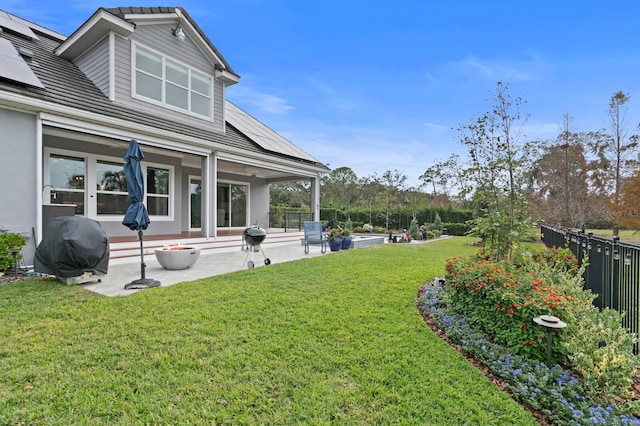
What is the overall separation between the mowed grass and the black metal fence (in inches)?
96.2

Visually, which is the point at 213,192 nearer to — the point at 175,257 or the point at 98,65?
the point at 175,257

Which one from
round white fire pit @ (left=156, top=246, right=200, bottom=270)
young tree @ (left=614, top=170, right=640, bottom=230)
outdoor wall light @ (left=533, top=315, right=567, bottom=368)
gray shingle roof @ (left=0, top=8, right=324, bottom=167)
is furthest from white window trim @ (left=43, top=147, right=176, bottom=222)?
young tree @ (left=614, top=170, right=640, bottom=230)

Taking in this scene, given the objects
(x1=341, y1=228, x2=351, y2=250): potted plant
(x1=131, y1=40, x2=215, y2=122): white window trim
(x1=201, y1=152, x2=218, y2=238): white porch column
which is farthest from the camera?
(x1=341, y1=228, x2=351, y2=250): potted plant

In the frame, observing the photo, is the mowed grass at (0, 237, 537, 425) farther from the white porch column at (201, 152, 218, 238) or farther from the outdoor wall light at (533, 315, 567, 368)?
the white porch column at (201, 152, 218, 238)

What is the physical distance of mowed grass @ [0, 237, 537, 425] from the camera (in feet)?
7.18

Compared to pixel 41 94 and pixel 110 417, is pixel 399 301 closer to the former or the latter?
pixel 110 417

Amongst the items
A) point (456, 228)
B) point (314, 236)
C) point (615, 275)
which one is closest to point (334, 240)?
point (314, 236)

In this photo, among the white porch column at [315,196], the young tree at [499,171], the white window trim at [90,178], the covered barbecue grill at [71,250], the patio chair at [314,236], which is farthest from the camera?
the white porch column at [315,196]

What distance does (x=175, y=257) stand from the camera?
6.37 meters

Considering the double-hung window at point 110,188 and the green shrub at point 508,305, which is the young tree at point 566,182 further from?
the double-hung window at point 110,188

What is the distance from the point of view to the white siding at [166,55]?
802cm

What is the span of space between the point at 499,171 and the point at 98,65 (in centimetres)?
1015

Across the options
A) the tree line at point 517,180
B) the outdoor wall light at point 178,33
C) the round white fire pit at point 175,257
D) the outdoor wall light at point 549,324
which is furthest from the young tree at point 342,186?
the outdoor wall light at point 549,324

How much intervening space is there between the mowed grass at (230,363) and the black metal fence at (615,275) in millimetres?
2443
